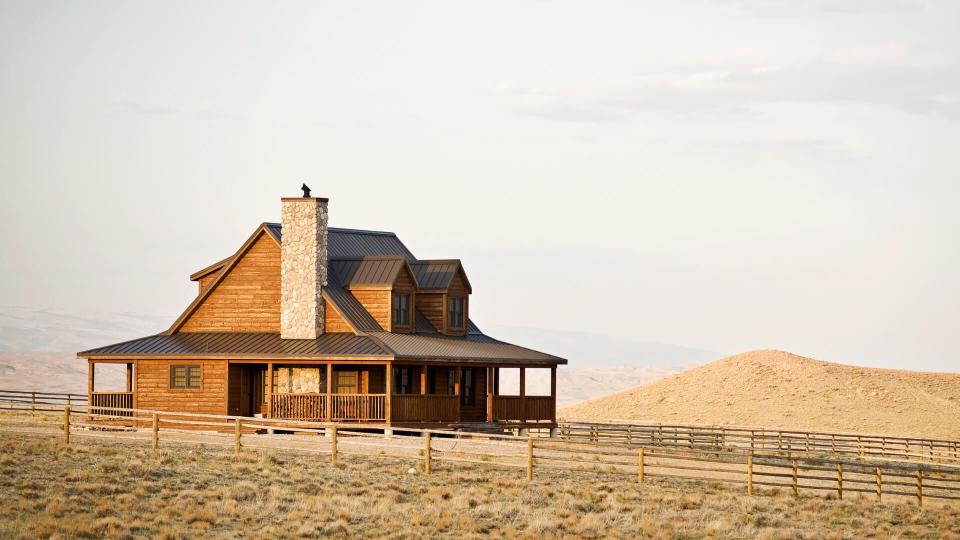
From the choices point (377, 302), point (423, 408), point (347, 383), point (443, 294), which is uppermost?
point (443, 294)

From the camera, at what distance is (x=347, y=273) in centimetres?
5078

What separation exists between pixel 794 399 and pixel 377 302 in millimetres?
39245

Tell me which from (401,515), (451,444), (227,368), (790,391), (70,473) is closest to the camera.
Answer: (401,515)

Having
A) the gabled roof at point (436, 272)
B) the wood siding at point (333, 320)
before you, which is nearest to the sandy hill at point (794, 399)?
the gabled roof at point (436, 272)

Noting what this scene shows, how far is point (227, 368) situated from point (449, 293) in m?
9.22

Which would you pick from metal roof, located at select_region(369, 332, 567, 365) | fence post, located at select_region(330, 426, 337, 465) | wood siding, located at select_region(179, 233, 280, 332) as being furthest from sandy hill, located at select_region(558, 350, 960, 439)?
fence post, located at select_region(330, 426, 337, 465)

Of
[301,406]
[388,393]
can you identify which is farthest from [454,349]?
[301,406]

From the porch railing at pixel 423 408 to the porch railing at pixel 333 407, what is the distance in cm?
46

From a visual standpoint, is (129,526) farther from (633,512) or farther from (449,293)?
(449,293)

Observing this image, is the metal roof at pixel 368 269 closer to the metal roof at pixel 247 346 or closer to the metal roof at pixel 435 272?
the metal roof at pixel 435 272

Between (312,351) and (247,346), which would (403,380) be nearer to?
(312,351)

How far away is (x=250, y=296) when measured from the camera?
50.2 metres

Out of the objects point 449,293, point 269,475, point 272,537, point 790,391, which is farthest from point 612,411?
point 272,537

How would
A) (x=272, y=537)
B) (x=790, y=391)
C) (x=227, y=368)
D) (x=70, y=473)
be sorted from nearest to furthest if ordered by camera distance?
(x=272, y=537)
(x=70, y=473)
(x=227, y=368)
(x=790, y=391)
